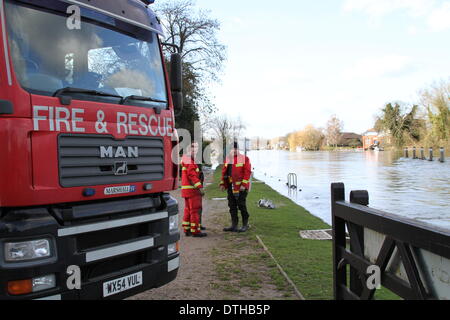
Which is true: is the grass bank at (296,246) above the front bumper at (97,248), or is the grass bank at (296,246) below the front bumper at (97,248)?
below

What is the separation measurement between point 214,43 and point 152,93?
27.7 metres

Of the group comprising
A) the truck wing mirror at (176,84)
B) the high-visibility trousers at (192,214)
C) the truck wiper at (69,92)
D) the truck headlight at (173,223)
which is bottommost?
the high-visibility trousers at (192,214)

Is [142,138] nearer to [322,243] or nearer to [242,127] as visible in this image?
[322,243]

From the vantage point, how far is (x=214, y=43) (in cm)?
3120

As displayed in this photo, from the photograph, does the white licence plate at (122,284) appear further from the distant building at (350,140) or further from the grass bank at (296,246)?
the distant building at (350,140)

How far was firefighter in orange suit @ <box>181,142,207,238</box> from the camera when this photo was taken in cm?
845

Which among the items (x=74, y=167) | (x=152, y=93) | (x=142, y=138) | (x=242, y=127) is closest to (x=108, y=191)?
(x=74, y=167)

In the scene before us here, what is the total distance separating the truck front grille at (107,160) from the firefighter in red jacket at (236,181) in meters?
4.54

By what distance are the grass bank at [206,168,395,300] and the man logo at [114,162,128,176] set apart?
8.82 feet

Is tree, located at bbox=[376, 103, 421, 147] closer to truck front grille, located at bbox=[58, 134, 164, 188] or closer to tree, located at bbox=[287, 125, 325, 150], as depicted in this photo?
tree, located at bbox=[287, 125, 325, 150]

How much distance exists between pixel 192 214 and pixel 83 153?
16.8 ft

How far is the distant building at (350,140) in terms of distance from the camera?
5619 inches

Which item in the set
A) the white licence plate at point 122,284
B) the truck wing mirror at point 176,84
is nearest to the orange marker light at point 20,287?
the white licence plate at point 122,284

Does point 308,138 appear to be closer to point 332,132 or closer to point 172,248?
point 332,132
